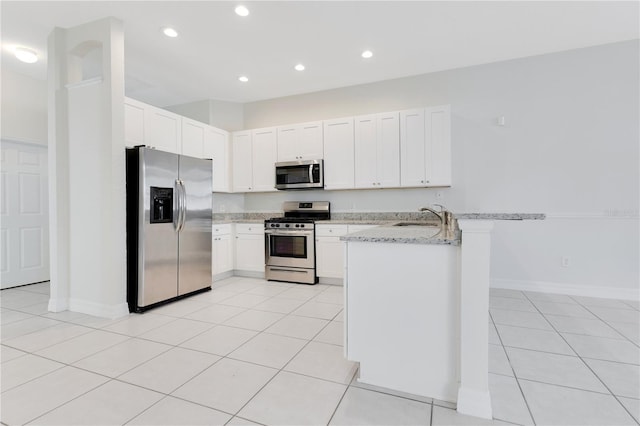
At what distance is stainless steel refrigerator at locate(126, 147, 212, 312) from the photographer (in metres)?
3.15

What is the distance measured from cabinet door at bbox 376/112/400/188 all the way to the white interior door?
480 centimetres

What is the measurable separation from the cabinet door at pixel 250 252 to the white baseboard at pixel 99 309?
6.02 ft

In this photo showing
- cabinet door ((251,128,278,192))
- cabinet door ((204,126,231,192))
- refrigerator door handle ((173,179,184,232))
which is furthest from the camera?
cabinet door ((251,128,278,192))

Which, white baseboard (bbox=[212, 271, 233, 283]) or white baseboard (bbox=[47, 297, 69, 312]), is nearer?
white baseboard (bbox=[47, 297, 69, 312])

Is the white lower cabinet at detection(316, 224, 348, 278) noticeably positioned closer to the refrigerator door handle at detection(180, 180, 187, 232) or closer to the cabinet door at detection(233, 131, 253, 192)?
the cabinet door at detection(233, 131, 253, 192)

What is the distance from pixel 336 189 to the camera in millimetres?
4559

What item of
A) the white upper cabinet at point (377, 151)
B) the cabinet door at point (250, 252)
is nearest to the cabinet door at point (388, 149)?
the white upper cabinet at point (377, 151)

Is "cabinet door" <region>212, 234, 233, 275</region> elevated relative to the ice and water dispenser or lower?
lower

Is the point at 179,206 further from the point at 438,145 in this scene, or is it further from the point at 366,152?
the point at 438,145

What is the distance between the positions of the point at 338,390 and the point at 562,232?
3510 mm

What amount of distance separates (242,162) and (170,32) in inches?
84.3

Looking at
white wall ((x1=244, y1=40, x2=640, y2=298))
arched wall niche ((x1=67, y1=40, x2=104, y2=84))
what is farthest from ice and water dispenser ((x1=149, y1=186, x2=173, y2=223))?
white wall ((x1=244, y1=40, x2=640, y2=298))

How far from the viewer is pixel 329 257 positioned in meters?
4.28

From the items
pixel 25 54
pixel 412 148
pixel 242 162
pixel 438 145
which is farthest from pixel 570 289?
pixel 25 54
